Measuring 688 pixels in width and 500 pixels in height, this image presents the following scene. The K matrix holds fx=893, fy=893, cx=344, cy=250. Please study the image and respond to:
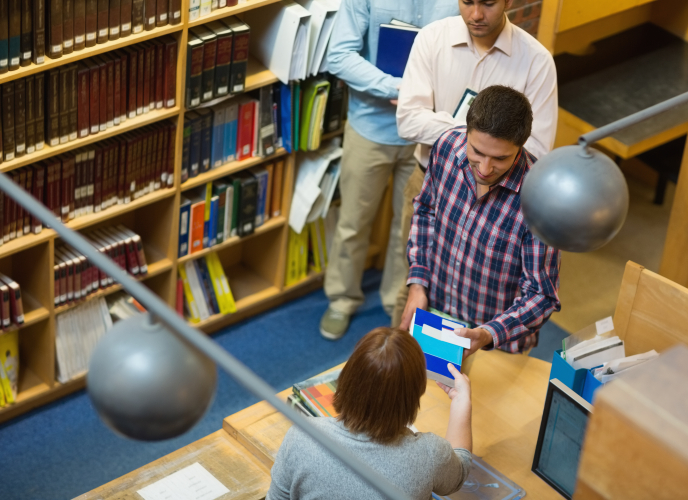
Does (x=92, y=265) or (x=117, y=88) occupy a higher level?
(x=117, y=88)

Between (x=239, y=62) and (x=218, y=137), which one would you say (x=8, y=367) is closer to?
(x=218, y=137)

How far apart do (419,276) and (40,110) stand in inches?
54.1

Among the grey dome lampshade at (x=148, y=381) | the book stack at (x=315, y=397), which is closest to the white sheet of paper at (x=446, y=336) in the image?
the book stack at (x=315, y=397)

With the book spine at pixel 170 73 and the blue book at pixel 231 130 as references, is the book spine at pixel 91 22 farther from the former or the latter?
the blue book at pixel 231 130

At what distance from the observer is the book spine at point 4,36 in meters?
2.69

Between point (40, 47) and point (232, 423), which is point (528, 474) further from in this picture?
point (40, 47)

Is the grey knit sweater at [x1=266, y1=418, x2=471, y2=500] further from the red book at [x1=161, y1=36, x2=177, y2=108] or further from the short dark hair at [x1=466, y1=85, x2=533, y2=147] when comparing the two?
the red book at [x1=161, y1=36, x2=177, y2=108]

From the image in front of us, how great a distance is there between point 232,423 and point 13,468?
4.17ft

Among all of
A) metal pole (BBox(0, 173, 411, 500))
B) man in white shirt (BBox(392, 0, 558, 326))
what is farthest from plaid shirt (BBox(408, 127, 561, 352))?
metal pole (BBox(0, 173, 411, 500))

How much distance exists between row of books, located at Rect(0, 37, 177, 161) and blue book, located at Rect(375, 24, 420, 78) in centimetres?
76

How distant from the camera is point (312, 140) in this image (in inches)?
149

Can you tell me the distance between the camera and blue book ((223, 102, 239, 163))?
3.53 m

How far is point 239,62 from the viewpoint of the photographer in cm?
338

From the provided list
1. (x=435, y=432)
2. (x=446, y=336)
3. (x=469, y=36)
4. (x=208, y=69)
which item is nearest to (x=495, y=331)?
(x=446, y=336)
